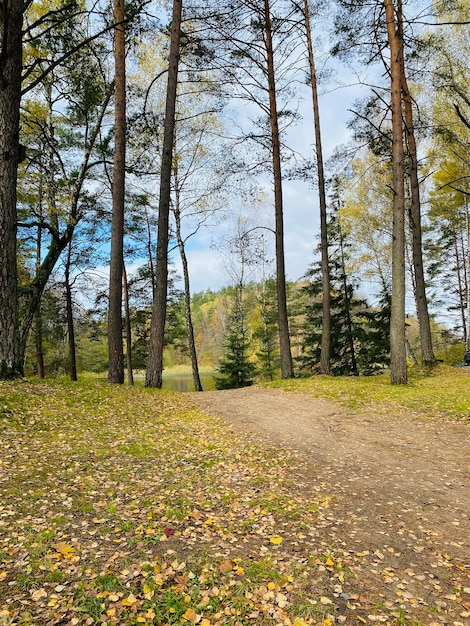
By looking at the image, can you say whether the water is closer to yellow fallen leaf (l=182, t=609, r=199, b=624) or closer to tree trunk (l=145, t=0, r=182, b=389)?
tree trunk (l=145, t=0, r=182, b=389)

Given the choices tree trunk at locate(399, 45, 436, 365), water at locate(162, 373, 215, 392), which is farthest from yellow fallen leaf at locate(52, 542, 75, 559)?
water at locate(162, 373, 215, 392)

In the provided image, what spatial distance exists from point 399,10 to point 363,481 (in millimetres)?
13095

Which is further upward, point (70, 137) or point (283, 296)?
point (70, 137)

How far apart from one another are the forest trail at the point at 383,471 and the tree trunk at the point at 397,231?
105 inches

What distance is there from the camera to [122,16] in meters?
9.74

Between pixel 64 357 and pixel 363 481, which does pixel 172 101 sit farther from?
pixel 64 357

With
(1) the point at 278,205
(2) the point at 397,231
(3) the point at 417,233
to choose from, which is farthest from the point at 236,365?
(2) the point at 397,231

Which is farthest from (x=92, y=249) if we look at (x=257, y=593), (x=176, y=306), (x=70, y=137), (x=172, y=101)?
(x=257, y=593)

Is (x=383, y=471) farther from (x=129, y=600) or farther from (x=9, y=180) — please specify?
(x=9, y=180)

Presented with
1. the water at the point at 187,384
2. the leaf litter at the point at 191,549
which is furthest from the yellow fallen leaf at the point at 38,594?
the water at the point at 187,384

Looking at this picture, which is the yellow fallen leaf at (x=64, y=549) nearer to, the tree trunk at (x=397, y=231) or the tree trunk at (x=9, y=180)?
the tree trunk at (x=9, y=180)

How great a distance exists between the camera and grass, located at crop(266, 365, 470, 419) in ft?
22.5

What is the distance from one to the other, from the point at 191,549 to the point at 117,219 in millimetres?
8811

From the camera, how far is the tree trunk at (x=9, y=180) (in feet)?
20.9
